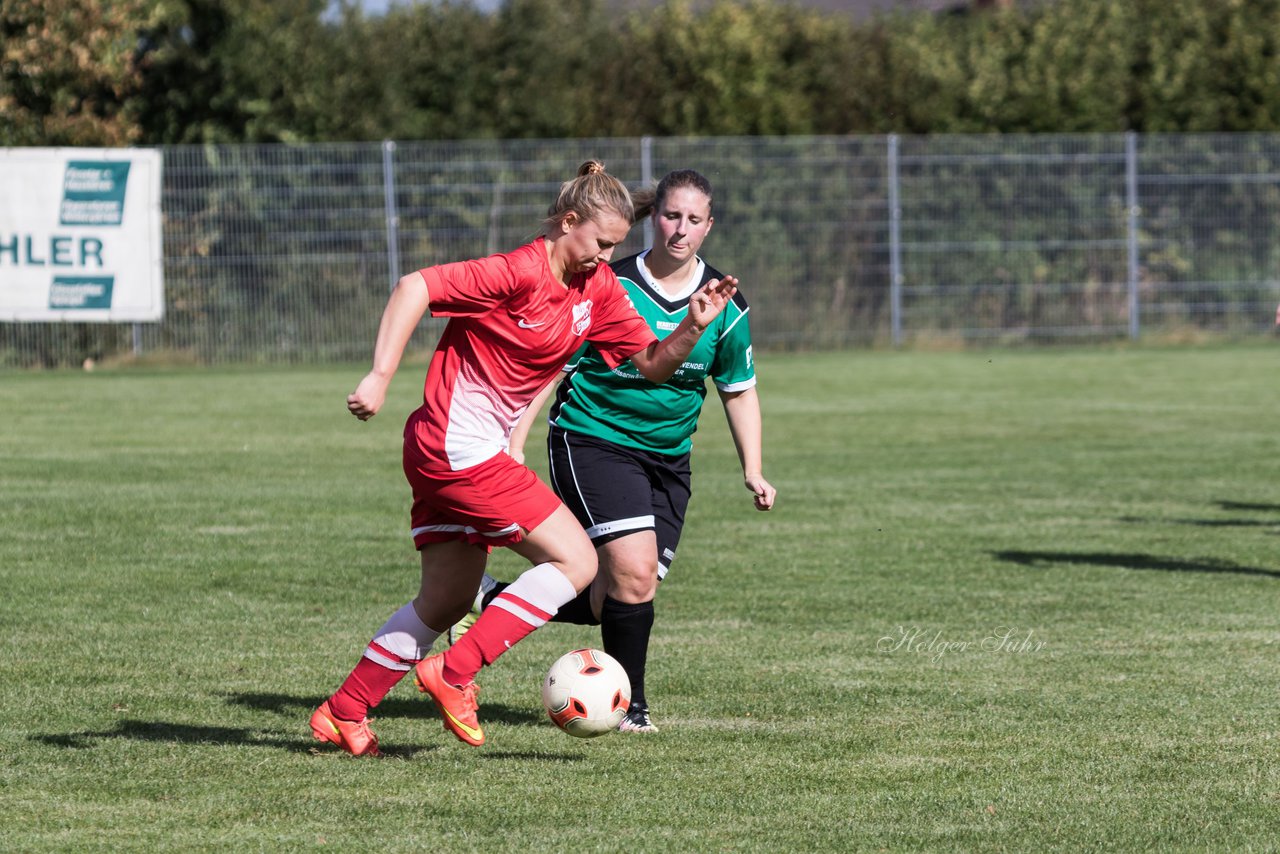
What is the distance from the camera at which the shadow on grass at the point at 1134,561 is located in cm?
998

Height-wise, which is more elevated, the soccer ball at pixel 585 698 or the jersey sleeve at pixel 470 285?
the jersey sleeve at pixel 470 285

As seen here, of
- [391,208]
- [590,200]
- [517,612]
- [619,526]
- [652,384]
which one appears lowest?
[517,612]

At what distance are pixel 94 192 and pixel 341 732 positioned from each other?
17.9 metres

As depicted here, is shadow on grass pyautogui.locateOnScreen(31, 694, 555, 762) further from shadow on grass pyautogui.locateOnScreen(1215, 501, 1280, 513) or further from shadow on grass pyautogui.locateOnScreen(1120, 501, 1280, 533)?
shadow on grass pyautogui.locateOnScreen(1215, 501, 1280, 513)

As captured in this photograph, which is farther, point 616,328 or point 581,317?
point 616,328

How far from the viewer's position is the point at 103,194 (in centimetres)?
2236

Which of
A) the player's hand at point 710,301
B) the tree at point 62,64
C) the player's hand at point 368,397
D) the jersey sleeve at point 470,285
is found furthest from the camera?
the tree at point 62,64

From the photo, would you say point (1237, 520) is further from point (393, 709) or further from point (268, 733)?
point (268, 733)

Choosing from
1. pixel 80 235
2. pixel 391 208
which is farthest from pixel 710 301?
pixel 391 208

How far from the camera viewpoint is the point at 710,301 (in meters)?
5.75

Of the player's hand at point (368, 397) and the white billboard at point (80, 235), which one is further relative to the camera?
the white billboard at point (80, 235)

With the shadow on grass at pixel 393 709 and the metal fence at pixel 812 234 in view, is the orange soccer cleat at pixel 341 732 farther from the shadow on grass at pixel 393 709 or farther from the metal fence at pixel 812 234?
the metal fence at pixel 812 234

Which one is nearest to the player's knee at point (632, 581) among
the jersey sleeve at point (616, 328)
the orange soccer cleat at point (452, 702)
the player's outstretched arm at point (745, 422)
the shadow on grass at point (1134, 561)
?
the player's outstretched arm at point (745, 422)

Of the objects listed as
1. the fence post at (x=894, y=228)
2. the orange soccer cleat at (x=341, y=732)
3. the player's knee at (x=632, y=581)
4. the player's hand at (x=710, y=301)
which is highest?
the fence post at (x=894, y=228)
